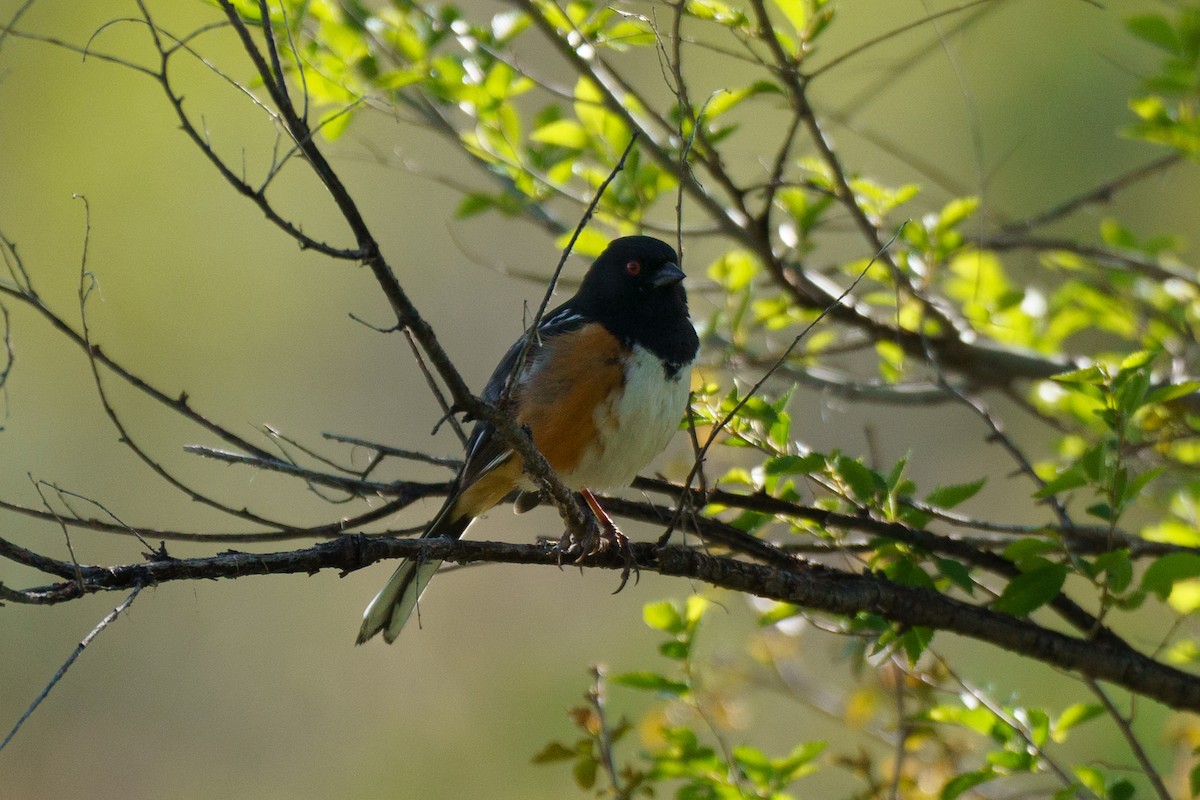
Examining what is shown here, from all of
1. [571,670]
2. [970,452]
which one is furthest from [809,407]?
[571,670]

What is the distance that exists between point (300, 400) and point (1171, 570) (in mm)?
4926

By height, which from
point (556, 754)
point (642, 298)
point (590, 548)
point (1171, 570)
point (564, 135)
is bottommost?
point (556, 754)

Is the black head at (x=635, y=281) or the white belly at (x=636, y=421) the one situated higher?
the black head at (x=635, y=281)

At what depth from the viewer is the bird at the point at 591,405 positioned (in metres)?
2.84

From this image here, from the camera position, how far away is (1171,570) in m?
2.22

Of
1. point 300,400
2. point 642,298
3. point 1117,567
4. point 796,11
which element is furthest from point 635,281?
point 300,400

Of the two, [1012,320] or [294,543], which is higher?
[294,543]

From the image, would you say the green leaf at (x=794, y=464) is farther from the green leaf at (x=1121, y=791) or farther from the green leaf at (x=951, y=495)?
the green leaf at (x=1121, y=791)

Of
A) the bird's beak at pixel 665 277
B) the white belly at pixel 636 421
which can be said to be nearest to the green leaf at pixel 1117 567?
the white belly at pixel 636 421

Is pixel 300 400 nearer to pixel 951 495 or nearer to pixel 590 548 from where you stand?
pixel 590 548

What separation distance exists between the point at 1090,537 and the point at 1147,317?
97 centimetres

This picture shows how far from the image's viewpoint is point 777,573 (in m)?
2.38

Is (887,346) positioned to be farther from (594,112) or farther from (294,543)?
Answer: (294,543)

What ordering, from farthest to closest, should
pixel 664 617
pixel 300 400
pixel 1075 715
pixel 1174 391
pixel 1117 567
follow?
pixel 300 400 → pixel 664 617 → pixel 1075 715 → pixel 1117 567 → pixel 1174 391
